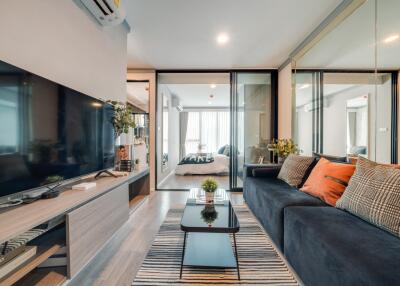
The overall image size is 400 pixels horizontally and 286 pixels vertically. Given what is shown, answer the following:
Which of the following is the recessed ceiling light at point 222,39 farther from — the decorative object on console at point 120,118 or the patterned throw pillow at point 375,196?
the patterned throw pillow at point 375,196

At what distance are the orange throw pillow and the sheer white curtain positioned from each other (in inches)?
276

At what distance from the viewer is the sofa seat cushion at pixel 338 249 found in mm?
958

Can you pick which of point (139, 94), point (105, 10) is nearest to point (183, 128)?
point (139, 94)

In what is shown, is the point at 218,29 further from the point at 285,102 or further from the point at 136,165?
the point at 136,165

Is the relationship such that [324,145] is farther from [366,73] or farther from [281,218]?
[281,218]

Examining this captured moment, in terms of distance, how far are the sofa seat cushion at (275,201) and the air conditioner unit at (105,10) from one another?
243 centimetres

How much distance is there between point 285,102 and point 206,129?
530 cm

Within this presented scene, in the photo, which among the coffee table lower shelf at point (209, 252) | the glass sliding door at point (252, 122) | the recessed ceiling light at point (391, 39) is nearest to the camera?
the coffee table lower shelf at point (209, 252)

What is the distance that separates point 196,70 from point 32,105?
3461mm

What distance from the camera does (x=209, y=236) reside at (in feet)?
7.02

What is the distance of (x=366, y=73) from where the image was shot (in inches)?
87.4

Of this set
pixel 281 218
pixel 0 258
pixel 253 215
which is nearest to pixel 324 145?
pixel 253 215

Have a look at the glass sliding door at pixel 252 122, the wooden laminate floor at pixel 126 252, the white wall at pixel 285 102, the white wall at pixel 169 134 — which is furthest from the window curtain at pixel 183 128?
the wooden laminate floor at pixel 126 252

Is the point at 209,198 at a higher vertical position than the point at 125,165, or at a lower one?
lower
